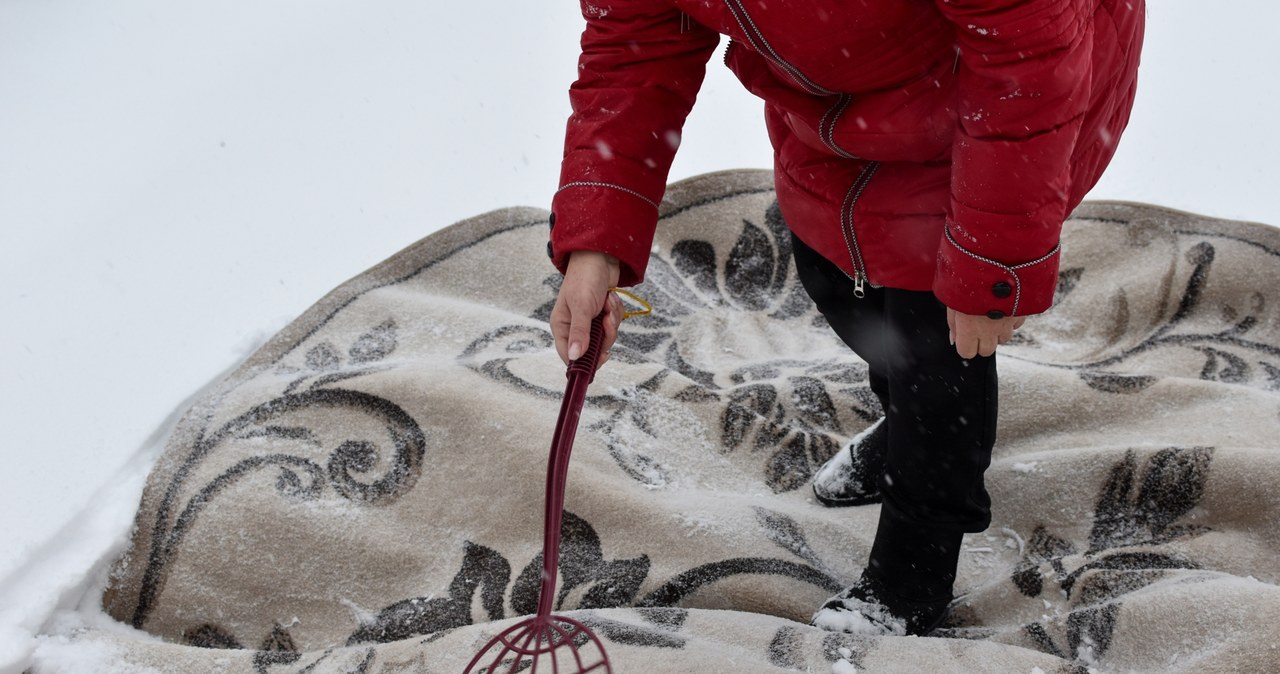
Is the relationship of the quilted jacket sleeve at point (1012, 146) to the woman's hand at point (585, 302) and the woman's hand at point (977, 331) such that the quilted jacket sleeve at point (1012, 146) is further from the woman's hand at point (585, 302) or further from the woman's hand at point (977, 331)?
the woman's hand at point (585, 302)

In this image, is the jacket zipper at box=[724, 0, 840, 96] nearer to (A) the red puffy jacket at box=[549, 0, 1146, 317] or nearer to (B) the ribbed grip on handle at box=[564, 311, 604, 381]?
(A) the red puffy jacket at box=[549, 0, 1146, 317]

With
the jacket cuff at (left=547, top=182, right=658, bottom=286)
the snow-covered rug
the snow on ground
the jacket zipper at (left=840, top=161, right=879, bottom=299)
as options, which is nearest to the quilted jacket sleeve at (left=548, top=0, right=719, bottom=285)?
the jacket cuff at (left=547, top=182, right=658, bottom=286)

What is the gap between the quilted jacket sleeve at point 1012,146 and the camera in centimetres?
57

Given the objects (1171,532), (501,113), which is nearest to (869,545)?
(1171,532)

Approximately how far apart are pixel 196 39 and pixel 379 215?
782 millimetres

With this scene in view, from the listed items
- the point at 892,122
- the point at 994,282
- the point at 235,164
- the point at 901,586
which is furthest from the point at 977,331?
the point at 235,164

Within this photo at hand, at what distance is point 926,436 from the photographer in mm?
792

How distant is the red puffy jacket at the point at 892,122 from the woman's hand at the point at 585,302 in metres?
0.01

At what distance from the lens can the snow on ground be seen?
3.62 feet

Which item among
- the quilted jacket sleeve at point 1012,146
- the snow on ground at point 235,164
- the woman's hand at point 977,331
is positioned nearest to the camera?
the quilted jacket sleeve at point 1012,146

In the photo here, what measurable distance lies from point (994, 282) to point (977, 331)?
51mm

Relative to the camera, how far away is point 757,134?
177 cm

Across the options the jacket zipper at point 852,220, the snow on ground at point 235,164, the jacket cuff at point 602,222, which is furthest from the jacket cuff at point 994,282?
the snow on ground at point 235,164

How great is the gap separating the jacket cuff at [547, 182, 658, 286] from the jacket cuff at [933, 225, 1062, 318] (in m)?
0.23
